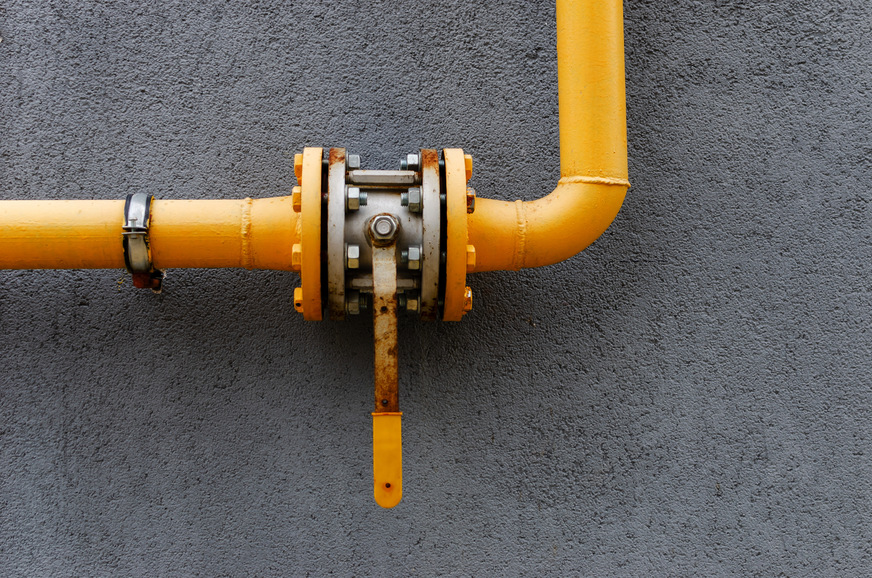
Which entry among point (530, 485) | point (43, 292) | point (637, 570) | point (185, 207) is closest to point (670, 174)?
point (530, 485)

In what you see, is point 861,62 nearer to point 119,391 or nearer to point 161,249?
point 161,249

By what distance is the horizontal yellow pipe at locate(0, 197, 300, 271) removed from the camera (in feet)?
2.90

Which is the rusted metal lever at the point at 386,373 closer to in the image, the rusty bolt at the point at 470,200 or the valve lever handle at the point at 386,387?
the valve lever handle at the point at 386,387

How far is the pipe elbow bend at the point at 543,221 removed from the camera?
0.92 metres

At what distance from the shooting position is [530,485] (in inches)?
42.1

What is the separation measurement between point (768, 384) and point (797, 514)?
25 centimetres

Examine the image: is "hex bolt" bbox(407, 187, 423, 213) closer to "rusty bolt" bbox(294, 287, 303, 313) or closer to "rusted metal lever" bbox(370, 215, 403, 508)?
"rusted metal lever" bbox(370, 215, 403, 508)

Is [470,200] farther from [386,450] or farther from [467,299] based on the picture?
[386,450]

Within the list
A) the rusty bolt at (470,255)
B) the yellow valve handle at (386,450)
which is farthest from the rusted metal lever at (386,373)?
the rusty bolt at (470,255)

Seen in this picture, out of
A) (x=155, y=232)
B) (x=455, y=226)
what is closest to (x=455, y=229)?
(x=455, y=226)

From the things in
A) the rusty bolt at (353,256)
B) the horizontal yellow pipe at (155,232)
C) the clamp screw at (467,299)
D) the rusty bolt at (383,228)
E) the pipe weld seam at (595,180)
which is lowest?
the clamp screw at (467,299)

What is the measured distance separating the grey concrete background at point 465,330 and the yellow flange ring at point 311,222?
0.74ft

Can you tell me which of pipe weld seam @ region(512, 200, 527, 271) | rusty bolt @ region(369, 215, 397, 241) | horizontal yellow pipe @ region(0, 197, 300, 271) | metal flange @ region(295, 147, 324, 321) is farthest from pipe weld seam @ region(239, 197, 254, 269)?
pipe weld seam @ region(512, 200, 527, 271)

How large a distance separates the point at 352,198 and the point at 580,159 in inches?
15.1
